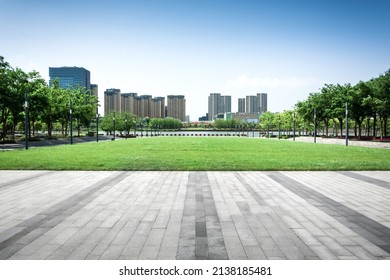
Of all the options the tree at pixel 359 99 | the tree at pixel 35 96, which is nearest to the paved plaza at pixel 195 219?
the tree at pixel 35 96

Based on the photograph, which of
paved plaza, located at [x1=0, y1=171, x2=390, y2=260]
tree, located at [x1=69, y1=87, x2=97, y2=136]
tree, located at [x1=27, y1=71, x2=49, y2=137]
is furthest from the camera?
tree, located at [x1=69, y1=87, x2=97, y2=136]

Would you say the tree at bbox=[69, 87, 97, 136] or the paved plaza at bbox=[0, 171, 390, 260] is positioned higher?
the tree at bbox=[69, 87, 97, 136]

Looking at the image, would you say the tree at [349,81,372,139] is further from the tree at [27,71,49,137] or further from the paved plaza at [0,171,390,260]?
the tree at [27,71,49,137]

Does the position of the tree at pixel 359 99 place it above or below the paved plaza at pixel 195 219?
above

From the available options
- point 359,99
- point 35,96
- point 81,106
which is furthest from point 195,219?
point 81,106

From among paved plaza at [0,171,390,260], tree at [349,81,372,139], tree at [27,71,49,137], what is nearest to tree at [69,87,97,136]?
tree at [27,71,49,137]

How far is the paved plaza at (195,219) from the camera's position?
442cm

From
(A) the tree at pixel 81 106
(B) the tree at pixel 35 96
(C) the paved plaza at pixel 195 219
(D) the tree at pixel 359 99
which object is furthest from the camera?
(A) the tree at pixel 81 106

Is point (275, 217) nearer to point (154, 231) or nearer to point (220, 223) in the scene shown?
point (220, 223)

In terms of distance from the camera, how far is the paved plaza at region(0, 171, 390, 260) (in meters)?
4.42

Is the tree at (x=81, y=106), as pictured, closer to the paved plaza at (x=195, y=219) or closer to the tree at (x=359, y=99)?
the tree at (x=359, y=99)

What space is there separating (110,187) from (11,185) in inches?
129

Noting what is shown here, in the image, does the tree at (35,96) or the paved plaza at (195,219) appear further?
the tree at (35,96)
